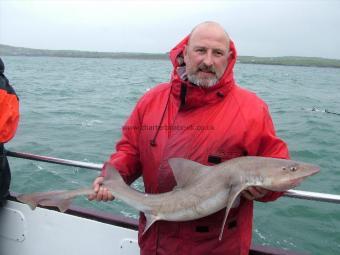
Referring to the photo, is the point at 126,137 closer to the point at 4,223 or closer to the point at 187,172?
the point at 187,172

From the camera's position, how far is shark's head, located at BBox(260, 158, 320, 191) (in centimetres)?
285

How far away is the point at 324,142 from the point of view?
58.6ft

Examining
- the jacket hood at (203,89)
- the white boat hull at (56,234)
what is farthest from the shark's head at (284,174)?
the white boat hull at (56,234)

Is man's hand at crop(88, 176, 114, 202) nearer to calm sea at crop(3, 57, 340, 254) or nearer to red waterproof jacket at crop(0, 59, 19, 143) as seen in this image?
red waterproof jacket at crop(0, 59, 19, 143)

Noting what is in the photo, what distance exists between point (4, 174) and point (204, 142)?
2272 mm

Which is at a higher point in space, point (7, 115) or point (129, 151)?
point (7, 115)

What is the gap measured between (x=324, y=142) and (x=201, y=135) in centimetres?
1595

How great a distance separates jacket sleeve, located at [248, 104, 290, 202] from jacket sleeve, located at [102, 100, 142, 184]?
978mm

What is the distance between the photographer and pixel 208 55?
330 cm

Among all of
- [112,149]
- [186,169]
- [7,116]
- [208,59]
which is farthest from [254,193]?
[112,149]

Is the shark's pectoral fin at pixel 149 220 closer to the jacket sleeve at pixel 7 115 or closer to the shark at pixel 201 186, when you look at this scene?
the shark at pixel 201 186

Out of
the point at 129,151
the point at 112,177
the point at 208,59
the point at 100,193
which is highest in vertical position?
the point at 208,59

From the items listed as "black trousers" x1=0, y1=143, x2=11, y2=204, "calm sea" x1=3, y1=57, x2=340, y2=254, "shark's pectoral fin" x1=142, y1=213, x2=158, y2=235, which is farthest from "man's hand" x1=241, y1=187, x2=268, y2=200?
"calm sea" x1=3, y1=57, x2=340, y2=254

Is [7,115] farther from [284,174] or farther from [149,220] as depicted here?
[284,174]
